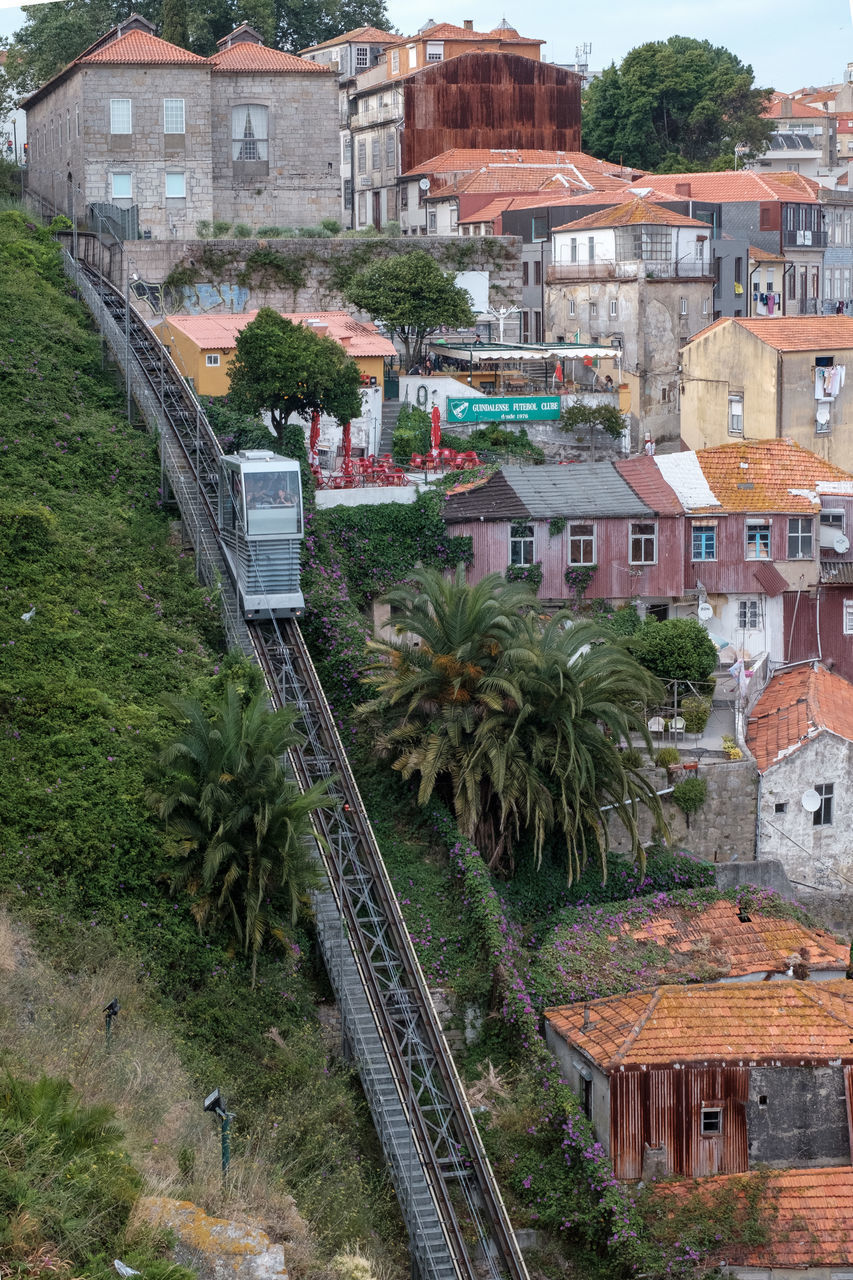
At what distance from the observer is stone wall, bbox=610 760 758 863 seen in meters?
27.6

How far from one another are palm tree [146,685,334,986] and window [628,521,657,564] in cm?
1348

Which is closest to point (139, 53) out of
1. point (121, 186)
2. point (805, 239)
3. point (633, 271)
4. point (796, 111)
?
point (121, 186)

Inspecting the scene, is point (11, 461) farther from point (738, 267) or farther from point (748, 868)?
point (738, 267)

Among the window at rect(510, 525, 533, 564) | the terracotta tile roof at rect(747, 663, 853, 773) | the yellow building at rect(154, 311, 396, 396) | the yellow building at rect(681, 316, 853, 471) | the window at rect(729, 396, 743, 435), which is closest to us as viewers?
the terracotta tile roof at rect(747, 663, 853, 773)

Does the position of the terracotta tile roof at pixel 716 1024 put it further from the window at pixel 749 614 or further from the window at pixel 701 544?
the window at pixel 701 544

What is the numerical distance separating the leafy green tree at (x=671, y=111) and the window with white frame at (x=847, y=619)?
36.3 meters

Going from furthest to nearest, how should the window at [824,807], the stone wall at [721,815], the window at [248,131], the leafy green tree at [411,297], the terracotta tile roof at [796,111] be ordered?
1. the terracotta tile roof at [796,111]
2. the window at [248,131]
3. the leafy green tree at [411,297]
4. the window at [824,807]
5. the stone wall at [721,815]

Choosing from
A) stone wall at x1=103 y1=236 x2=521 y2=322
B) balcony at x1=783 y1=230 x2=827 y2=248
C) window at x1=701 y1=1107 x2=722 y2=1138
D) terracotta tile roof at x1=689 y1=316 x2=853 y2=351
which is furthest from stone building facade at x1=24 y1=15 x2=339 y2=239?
window at x1=701 y1=1107 x2=722 y2=1138

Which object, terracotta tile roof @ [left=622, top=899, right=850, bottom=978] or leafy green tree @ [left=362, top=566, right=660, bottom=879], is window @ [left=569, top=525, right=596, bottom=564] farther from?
terracotta tile roof @ [left=622, top=899, right=850, bottom=978]

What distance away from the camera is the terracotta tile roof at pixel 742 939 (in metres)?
24.0

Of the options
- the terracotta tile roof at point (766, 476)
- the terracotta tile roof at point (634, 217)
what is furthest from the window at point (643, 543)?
the terracotta tile roof at point (634, 217)

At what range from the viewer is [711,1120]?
68.7ft

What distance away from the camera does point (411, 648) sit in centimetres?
2602

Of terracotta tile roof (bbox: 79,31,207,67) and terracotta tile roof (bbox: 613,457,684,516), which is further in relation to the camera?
terracotta tile roof (bbox: 79,31,207,67)
